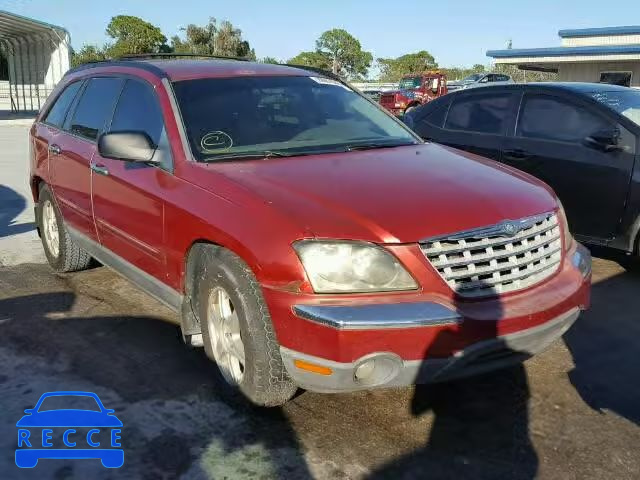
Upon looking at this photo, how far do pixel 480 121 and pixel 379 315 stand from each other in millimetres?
4262

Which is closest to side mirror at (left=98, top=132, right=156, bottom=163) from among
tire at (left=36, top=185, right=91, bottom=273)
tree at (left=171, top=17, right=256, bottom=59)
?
tire at (left=36, top=185, right=91, bottom=273)

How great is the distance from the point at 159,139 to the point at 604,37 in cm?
2775

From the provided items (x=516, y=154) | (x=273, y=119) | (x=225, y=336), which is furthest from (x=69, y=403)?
(x=516, y=154)

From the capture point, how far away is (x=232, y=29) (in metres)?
54.8

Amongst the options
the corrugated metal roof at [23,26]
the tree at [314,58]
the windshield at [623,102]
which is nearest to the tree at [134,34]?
the tree at [314,58]

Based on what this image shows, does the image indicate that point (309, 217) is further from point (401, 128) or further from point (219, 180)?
point (401, 128)

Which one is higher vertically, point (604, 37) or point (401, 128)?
point (604, 37)

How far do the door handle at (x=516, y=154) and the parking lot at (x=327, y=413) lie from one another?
1.80 metres

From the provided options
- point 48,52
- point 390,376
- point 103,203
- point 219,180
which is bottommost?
point 390,376

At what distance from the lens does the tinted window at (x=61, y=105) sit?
520 cm

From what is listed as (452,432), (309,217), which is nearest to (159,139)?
(309,217)

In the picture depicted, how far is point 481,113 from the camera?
645 cm

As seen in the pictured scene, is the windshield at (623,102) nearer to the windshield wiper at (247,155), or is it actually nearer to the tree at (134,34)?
the windshield wiper at (247,155)

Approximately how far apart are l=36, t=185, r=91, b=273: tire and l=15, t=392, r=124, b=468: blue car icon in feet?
6.82
